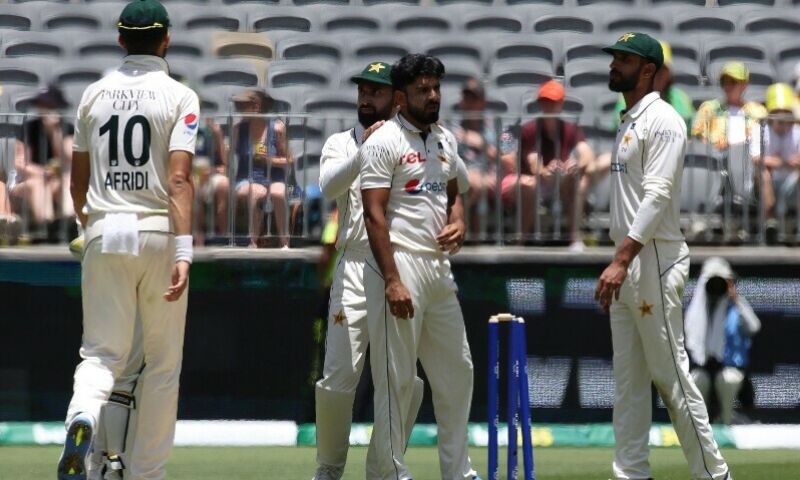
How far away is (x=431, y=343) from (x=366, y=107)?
132cm

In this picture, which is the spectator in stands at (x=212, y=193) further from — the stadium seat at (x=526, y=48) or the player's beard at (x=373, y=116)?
the stadium seat at (x=526, y=48)

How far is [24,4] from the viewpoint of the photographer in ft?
50.4

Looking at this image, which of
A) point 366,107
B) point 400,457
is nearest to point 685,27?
point 366,107

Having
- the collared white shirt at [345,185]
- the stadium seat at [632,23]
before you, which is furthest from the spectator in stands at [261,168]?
the stadium seat at [632,23]

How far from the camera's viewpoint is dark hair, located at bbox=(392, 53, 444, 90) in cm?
739

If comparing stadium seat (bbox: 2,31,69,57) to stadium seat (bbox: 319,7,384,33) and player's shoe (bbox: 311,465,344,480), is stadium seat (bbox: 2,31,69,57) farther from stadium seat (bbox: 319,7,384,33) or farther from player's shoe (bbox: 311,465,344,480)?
player's shoe (bbox: 311,465,344,480)

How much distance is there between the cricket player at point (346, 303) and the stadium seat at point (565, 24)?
23.4ft

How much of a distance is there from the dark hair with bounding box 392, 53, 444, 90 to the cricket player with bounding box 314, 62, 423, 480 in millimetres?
490

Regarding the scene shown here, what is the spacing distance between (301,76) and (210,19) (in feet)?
5.66

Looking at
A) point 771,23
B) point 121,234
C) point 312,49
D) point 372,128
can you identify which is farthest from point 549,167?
point 771,23

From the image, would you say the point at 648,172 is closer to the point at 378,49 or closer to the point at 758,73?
the point at 758,73

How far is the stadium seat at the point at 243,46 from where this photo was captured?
1473 cm

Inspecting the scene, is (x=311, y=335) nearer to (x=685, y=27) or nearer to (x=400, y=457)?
(x=400, y=457)

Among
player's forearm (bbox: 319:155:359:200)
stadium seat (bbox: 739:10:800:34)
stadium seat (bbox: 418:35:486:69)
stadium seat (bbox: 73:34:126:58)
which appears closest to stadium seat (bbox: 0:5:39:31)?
stadium seat (bbox: 73:34:126:58)
